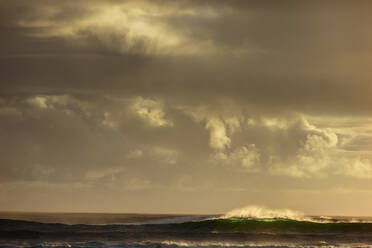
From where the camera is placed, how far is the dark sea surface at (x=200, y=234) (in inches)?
2127

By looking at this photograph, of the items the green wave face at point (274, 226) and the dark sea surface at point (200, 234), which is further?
the green wave face at point (274, 226)

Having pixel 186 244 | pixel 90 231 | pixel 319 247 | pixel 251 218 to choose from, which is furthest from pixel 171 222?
pixel 319 247

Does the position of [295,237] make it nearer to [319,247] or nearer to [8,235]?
[319,247]

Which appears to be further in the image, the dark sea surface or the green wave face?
the green wave face

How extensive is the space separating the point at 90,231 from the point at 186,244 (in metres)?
11.3

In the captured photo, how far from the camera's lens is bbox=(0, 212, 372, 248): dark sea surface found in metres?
54.0

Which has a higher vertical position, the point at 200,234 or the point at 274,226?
the point at 274,226

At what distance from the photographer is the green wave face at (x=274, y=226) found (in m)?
64.2

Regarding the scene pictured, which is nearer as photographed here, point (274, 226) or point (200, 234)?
point (200, 234)

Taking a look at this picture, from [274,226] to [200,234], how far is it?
941 centimetres

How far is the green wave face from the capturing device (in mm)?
64188

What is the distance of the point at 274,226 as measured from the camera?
216 ft

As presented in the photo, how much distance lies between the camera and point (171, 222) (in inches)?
2803

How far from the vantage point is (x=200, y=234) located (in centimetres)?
6022
